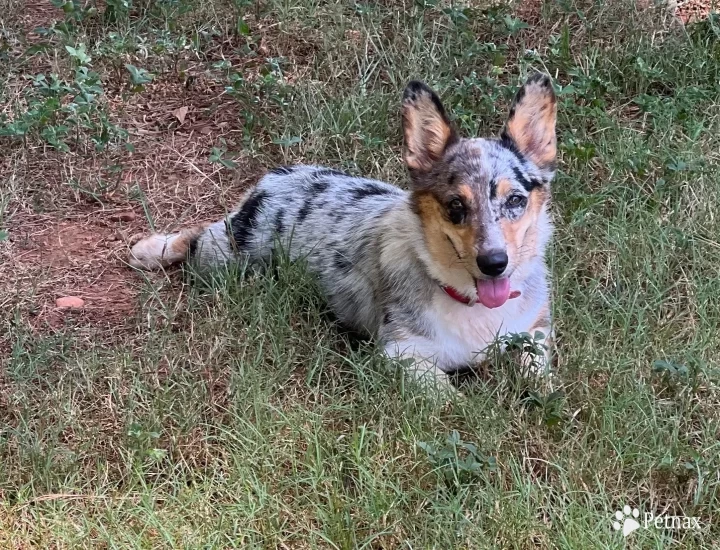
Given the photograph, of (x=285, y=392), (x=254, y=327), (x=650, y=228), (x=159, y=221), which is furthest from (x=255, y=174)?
(x=650, y=228)

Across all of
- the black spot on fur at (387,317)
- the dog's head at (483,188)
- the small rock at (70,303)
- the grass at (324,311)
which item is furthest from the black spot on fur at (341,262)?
the small rock at (70,303)

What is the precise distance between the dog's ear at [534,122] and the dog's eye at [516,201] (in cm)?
33

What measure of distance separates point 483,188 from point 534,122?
0.56 metres

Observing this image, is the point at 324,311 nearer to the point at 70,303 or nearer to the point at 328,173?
the point at 328,173

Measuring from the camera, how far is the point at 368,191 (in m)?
4.48

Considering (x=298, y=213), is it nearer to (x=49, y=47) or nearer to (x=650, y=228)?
(x=650, y=228)

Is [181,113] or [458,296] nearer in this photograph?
[458,296]

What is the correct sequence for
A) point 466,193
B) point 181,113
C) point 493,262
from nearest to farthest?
point 493,262
point 466,193
point 181,113

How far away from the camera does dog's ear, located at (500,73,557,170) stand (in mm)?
3799

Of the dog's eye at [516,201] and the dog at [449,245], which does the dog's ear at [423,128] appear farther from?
the dog's eye at [516,201]

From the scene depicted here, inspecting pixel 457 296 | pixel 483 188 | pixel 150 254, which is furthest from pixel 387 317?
pixel 150 254

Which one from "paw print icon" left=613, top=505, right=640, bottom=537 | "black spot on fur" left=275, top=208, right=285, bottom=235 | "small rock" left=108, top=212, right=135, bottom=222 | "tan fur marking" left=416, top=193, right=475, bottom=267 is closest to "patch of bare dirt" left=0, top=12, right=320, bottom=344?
"small rock" left=108, top=212, right=135, bottom=222

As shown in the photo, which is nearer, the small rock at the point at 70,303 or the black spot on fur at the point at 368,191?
the small rock at the point at 70,303

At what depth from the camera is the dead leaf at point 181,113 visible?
18.1ft
